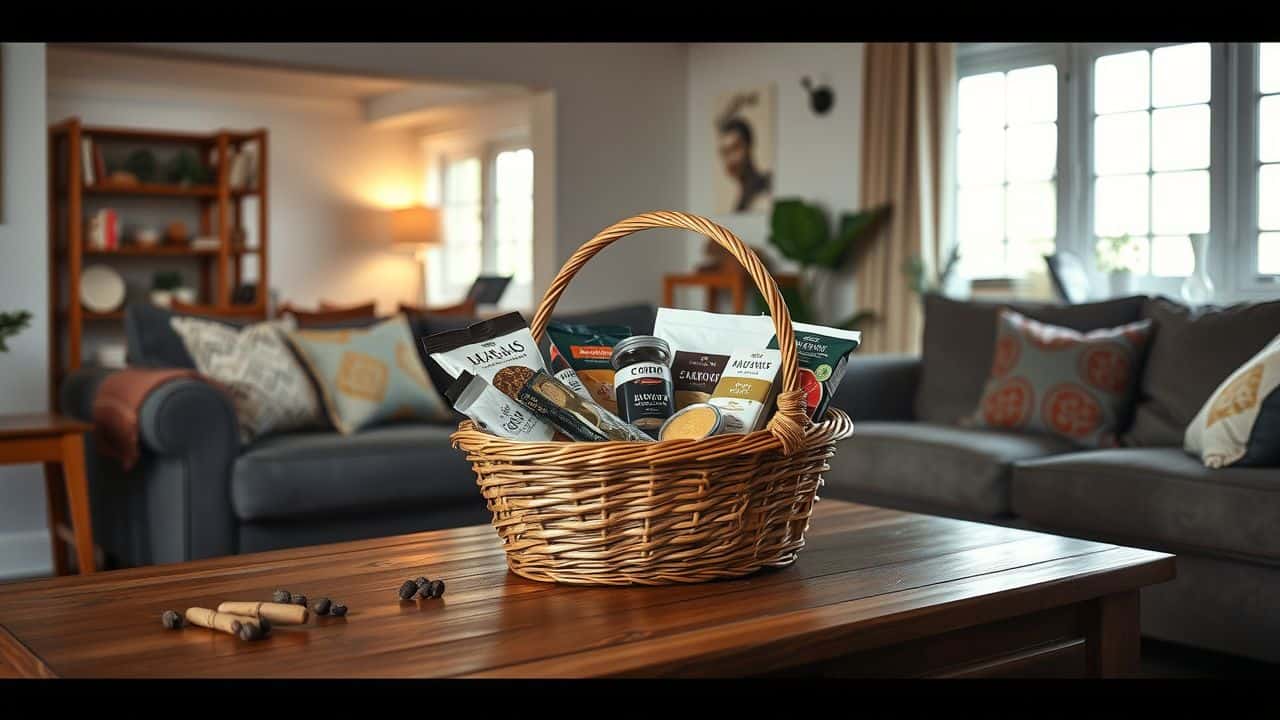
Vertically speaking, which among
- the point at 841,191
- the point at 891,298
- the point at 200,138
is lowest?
the point at 891,298

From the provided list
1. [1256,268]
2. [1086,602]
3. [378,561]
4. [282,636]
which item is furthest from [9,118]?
[1256,268]

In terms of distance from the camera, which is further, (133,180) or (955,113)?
(133,180)

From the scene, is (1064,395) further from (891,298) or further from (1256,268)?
(891,298)

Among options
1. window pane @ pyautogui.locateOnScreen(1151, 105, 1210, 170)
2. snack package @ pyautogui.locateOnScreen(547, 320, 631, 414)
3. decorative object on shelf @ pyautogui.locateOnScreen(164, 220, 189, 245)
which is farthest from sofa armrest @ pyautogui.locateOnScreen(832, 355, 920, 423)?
decorative object on shelf @ pyautogui.locateOnScreen(164, 220, 189, 245)

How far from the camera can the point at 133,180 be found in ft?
23.9

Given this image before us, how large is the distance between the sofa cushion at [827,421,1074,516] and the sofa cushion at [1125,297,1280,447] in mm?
253

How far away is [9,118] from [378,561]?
3.28 meters

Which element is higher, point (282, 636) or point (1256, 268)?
point (1256, 268)

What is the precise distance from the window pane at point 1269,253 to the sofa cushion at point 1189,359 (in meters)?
1.09

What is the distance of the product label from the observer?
4.68 ft

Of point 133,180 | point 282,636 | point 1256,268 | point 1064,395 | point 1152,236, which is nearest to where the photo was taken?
point 282,636

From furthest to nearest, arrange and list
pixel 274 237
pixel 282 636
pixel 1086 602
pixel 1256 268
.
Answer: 1. pixel 274 237
2. pixel 1256 268
3. pixel 1086 602
4. pixel 282 636

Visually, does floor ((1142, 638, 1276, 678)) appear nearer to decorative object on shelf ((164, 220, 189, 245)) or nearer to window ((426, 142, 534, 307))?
window ((426, 142, 534, 307))

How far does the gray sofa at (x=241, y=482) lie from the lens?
3.28 meters
